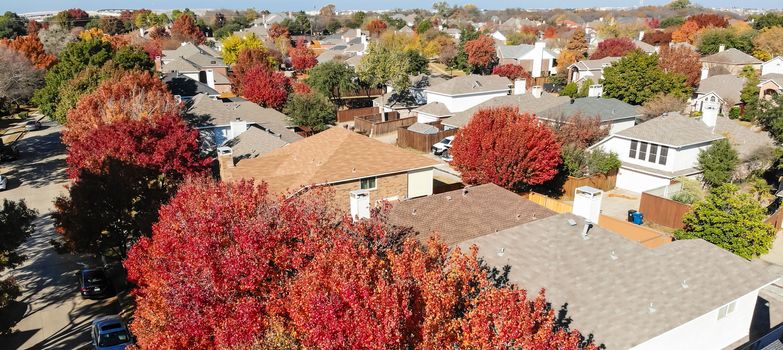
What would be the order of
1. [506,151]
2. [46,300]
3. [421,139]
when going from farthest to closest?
[421,139]
[506,151]
[46,300]

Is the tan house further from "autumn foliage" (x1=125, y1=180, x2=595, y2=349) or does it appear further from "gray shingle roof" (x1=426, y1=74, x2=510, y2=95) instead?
"gray shingle roof" (x1=426, y1=74, x2=510, y2=95)

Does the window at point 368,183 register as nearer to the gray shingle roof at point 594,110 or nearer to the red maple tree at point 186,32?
the gray shingle roof at point 594,110

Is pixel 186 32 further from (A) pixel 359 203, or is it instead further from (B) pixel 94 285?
(A) pixel 359 203

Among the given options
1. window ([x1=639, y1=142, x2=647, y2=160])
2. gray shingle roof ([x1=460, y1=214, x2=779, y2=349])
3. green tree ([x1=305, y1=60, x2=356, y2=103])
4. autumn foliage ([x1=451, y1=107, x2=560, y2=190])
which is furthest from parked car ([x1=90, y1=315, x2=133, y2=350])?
green tree ([x1=305, y1=60, x2=356, y2=103])

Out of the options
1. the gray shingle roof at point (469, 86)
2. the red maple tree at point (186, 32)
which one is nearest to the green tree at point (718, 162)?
the gray shingle roof at point (469, 86)

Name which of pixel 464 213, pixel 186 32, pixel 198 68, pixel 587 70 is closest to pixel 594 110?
pixel 464 213

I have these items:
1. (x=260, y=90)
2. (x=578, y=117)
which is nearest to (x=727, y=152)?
(x=578, y=117)
